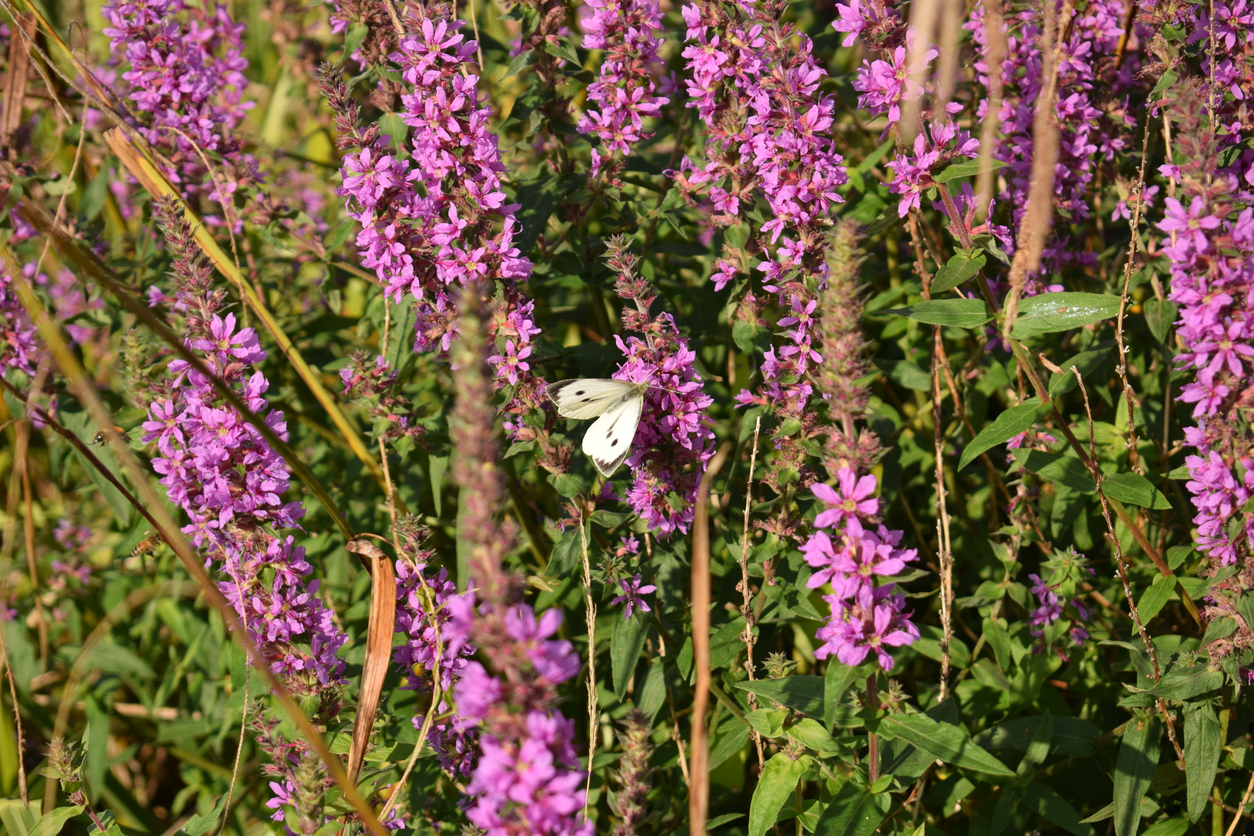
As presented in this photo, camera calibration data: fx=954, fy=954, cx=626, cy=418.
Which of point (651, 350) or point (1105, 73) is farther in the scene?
point (1105, 73)

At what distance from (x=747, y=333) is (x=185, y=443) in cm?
233

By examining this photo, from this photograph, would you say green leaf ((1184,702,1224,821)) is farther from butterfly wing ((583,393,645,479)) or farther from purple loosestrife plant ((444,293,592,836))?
purple loosestrife plant ((444,293,592,836))

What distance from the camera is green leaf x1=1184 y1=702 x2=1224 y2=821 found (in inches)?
139

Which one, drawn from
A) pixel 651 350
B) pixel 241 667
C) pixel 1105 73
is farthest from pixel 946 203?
pixel 241 667

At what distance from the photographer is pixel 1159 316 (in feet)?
14.4

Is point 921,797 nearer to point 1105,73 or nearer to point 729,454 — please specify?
point 729,454

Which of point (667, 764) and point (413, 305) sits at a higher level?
point (413, 305)

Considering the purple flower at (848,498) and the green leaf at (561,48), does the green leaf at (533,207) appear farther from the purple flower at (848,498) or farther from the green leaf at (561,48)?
the purple flower at (848,498)

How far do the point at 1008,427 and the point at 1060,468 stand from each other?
0.54 m

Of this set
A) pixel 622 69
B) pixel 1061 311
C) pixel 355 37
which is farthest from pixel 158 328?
pixel 1061 311

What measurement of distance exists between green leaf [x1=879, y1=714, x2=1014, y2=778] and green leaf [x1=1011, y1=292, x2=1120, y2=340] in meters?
1.47

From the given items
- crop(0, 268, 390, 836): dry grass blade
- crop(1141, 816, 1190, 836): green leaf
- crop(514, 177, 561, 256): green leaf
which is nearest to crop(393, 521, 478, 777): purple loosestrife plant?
crop(0, 268, 390, 836): dry grass blade

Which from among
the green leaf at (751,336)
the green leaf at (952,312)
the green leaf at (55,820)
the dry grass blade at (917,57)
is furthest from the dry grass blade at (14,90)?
the green leaf at (952,312)

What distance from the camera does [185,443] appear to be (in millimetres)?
3803
